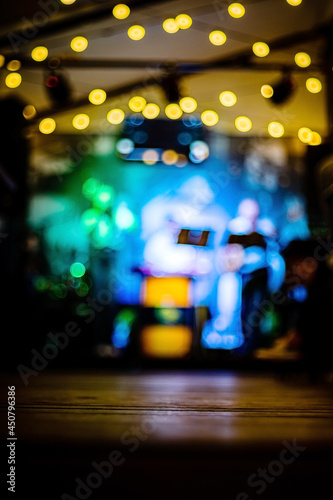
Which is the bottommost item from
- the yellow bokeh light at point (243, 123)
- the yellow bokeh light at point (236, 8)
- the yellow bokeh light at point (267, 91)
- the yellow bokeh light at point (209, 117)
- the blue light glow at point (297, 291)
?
the blue light glow at point (297, 291)

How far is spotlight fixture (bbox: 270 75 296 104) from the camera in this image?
466 centimetres

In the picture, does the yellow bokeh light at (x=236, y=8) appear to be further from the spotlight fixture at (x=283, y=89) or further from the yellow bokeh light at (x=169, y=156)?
the yellow bokeh light at (x=169, y=156)

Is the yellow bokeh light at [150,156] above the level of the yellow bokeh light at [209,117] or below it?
above

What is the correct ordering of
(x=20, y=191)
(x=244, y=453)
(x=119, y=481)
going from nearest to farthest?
(x=119, y=481), (x=244, y=453), (x=20, y=191)

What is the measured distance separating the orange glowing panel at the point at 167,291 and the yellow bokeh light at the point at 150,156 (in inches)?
63.3

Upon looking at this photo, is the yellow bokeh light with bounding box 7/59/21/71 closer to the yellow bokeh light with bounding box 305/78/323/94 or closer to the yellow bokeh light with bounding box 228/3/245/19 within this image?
the yellow bokeh light with bounding box 228/3/245/19

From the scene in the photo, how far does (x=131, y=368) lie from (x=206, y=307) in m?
1.23

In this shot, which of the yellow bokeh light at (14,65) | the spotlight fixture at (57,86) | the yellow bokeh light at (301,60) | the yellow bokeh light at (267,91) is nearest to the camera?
the yellow bokeh light at (301,60)

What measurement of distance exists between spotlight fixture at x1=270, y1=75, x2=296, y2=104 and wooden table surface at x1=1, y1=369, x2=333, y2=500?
3351mm

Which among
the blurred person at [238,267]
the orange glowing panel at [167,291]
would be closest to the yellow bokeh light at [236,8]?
the blurred person at [238,267]

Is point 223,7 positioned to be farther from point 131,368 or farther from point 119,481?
point 119,481

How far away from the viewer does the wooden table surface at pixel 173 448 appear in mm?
829

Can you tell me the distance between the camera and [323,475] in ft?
3.01

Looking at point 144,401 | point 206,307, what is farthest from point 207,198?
point 144,401
